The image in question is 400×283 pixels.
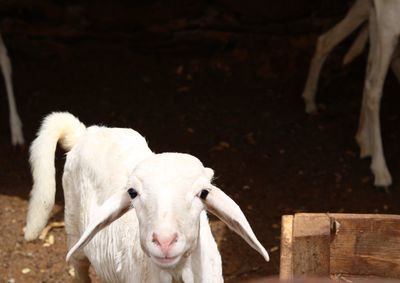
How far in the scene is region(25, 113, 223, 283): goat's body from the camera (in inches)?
129

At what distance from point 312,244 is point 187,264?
48cm

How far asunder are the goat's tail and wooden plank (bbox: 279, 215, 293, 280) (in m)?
1.41

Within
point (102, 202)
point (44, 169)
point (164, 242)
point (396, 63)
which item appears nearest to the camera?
point (164, 242)

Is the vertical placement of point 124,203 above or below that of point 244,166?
above

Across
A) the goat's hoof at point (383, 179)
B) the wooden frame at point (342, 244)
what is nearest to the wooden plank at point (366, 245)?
the wooden frame at point (342, 244)

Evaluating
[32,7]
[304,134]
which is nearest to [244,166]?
[304,134]

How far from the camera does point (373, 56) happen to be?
20.3ft

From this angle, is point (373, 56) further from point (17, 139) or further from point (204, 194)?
point (204, 194)

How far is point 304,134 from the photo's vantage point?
6863 mm

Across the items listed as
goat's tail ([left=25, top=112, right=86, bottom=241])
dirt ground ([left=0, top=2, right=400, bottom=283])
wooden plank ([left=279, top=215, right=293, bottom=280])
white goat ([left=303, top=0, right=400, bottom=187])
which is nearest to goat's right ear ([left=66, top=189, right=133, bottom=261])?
wooden plank ([left=279, top=215, right=293, bottom=280])

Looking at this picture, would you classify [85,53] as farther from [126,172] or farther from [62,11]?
[126,172]

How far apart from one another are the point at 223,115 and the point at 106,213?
4013 millimetres

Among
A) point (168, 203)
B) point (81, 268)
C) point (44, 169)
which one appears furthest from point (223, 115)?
point (168, 203)

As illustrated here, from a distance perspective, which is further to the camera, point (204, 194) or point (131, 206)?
point (131, 206)
